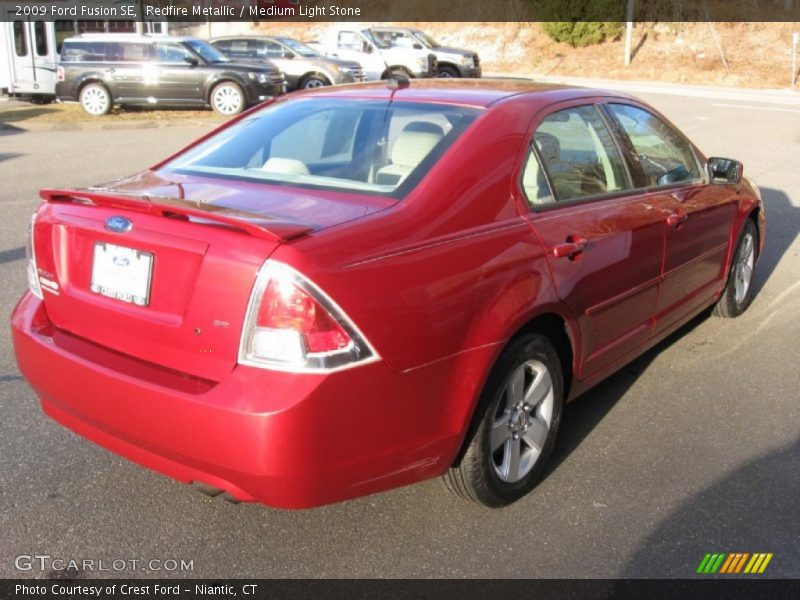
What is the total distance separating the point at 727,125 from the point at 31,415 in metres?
17.8

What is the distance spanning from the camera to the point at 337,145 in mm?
3904

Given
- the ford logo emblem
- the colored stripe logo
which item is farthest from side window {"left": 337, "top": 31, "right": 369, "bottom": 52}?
the colored stripe logo

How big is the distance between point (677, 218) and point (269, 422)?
9.33 feet

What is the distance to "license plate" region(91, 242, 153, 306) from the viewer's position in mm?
2994

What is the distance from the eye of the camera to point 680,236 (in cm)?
473

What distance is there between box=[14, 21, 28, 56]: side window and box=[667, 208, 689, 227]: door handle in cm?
2255

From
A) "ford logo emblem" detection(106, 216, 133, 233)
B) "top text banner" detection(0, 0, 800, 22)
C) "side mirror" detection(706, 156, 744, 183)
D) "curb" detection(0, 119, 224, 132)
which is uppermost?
"top text banner" detection(0, 0, 800, 22)

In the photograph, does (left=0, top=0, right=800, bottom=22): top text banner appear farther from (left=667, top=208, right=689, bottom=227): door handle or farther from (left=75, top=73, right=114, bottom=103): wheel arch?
(left=667, top=208, right=689, bottom=227): door handle

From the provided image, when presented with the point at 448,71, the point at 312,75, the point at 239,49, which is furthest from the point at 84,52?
the point at 448,71

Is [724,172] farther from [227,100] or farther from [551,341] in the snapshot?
[227,100]

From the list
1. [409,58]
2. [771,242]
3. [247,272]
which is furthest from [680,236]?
[409,58]

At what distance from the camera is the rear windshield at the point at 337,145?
3.54m

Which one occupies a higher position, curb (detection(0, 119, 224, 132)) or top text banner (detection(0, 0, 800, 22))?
top text banner (detection(0, 0, 800, 22))

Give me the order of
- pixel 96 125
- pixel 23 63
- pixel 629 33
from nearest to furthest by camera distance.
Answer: pixel 96 125
pixel 23 63
pixel 629 33
